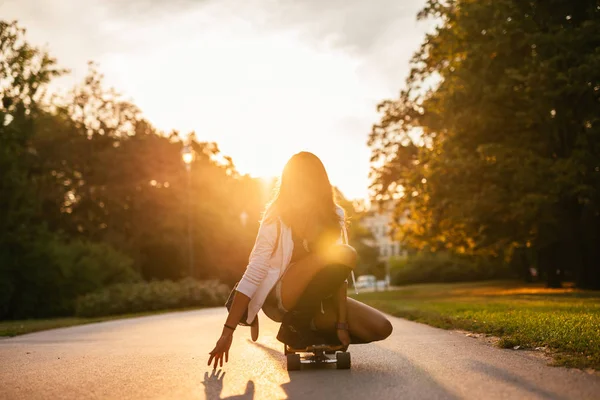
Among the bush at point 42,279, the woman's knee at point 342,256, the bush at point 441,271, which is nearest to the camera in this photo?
the woman's knee at point 342,256

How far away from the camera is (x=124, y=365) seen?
25.8ft

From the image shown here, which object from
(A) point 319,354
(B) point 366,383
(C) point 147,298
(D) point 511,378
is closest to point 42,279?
(C) point 147,298

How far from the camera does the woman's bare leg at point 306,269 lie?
650 cm

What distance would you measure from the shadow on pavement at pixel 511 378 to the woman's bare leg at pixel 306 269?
132 cm

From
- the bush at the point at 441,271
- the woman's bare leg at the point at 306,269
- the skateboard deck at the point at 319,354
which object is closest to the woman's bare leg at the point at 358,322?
the skateboard deck at the point at 319,354

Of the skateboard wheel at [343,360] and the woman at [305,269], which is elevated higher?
the woman at [305,269]

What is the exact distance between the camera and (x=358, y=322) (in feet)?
22.1

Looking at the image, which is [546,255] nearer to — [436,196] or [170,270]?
[436,196]

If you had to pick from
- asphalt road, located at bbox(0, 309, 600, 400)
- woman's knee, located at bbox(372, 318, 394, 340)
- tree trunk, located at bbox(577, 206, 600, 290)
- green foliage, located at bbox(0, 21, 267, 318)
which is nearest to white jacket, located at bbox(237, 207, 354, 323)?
asphalt road, located at bbox(0, 309, 600, 400)

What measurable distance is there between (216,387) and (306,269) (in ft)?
3.83

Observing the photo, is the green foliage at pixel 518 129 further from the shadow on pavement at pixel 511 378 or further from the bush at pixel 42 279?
the shadow on pavement at pixel 511 378

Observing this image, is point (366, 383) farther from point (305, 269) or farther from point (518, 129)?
point (518, 129)

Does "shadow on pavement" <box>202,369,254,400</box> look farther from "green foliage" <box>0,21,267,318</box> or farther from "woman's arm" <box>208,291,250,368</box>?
"green foliage" <box>0,21,267,318</box>

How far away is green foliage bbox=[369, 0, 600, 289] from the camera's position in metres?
25.2
